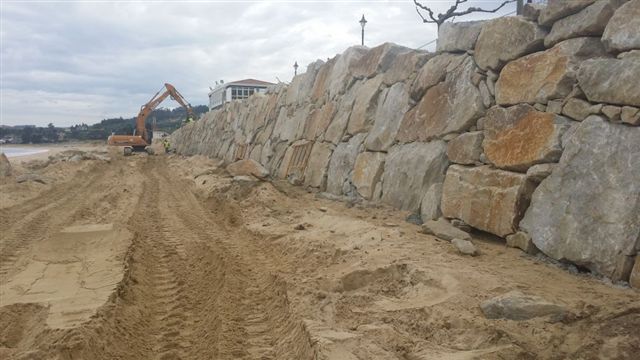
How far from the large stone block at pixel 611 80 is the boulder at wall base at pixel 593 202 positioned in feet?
0.69

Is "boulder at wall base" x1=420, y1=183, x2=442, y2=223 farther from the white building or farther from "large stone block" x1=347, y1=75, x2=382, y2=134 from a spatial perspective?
the white building

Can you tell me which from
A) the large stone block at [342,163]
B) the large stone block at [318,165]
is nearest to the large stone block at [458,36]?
the large stone block at [342,163]

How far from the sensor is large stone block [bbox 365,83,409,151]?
312 inches

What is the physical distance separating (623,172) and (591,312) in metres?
1.37

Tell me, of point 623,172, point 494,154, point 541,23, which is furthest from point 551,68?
point 623,172

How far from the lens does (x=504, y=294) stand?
3.64 meters

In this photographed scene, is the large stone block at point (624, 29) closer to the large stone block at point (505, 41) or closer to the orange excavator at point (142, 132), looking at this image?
the large stone block at point (505, 41)

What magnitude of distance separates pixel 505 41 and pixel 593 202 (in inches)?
94.6

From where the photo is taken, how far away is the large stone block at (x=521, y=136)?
4.73 meters

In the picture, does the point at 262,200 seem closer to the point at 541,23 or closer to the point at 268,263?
the point at 268,263

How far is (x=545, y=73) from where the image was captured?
504cm

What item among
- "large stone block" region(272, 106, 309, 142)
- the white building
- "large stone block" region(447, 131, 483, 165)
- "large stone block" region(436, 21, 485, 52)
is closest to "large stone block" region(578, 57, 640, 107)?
"large stone block" region(447, 131, 483, 165)

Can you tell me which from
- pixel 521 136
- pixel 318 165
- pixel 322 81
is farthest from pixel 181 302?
pixel 322 81

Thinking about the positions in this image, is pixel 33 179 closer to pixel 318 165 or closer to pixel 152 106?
pixel 318 165
